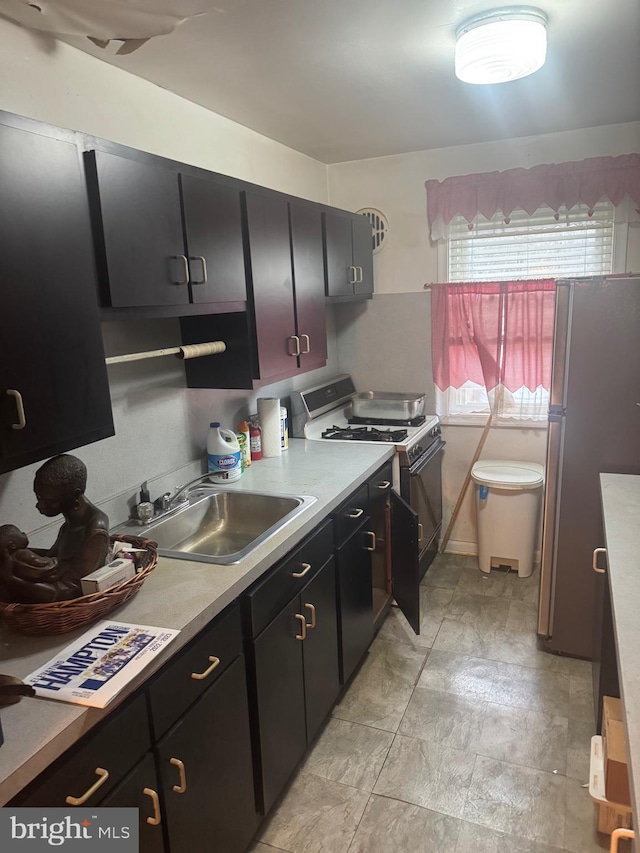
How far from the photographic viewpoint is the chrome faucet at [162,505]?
6.86ft

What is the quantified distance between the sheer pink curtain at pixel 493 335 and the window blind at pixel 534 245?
107 millimetres

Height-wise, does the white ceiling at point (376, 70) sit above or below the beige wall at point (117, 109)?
above

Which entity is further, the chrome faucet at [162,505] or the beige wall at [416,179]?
the beige wall at [416,179]

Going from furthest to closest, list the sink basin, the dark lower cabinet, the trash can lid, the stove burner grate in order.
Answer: the trash can lid, the stove burner grate, the sink basin, the dark lower cabinet

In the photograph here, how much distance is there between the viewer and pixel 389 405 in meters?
3.55

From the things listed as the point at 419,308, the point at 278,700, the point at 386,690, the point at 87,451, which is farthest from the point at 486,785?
the point at 419,308

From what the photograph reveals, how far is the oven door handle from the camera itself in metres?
3.08

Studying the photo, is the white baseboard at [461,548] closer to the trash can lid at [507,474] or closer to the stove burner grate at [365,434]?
the trash can lid at [507,474]

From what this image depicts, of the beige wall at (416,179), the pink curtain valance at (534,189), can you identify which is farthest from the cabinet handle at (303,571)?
the pink curtain valance at (534,189)

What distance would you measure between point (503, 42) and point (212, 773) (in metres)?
2.28

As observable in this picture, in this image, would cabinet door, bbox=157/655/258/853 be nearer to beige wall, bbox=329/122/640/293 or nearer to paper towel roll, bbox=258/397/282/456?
paper towel roll, bbox=258/397/282/456

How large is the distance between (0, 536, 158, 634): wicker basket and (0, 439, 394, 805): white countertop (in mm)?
36

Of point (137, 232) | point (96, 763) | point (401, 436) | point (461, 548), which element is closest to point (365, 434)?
point (401, 436)

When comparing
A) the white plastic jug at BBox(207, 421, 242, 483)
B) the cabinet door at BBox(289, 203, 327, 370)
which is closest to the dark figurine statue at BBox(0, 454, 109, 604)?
the white plastic jug at BBox(207, 421, 242, 483)
